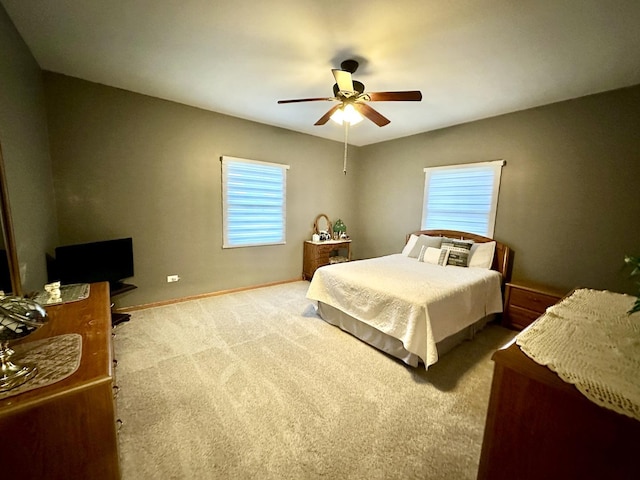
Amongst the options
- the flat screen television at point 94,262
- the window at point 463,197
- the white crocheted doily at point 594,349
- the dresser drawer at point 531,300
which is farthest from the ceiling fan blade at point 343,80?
the dresser drawer at point 531,300

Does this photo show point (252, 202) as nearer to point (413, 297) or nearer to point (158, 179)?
point (158, 179)

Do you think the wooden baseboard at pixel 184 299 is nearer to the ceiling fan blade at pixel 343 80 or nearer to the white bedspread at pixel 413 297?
the white bedspread at pixel 413 297

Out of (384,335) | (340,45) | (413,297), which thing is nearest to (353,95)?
(340,45)

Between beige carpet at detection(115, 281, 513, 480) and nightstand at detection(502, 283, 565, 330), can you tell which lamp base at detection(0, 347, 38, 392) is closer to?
beige carpet at detection(115, 281, 513, 480)

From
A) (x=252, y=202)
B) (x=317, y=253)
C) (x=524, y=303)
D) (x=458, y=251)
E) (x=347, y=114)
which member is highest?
(x=347, y=114)

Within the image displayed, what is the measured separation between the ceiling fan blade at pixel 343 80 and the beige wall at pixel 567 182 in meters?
2.53

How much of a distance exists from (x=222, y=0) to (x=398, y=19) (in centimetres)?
119

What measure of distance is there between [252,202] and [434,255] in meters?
2.93

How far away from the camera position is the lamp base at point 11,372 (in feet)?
2.90

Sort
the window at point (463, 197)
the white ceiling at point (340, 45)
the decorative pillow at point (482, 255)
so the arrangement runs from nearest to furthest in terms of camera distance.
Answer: the white ceiling at point (340, 45)
the decorative pillow at point (482, 255)
the window at point (463, 197)

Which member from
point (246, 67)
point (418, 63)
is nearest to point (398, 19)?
point (418, 63)

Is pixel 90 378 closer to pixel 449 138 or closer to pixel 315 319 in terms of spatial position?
pixel 315 319

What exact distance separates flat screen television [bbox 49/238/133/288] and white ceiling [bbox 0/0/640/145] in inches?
71.0

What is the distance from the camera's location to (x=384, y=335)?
95.8 inches
